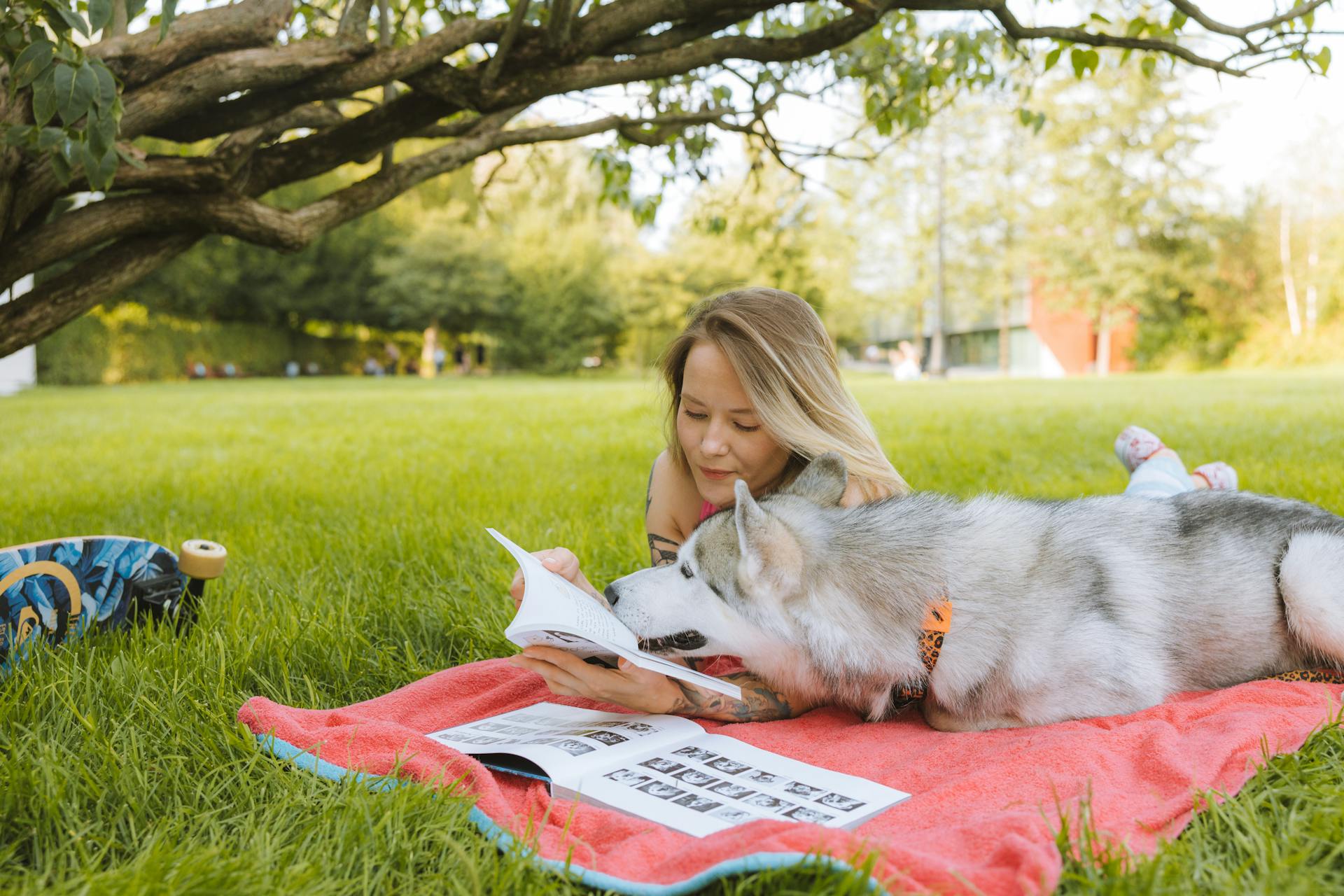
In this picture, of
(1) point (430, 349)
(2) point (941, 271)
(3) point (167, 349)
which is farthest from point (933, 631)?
(1) point (430, 349)

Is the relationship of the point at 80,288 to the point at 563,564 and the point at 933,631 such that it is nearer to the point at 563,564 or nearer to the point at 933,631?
the point at 563,564

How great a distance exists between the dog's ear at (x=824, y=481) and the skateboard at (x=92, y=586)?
2.19m

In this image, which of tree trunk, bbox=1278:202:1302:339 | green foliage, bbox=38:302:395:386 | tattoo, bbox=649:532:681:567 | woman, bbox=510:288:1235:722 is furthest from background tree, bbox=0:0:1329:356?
tree trunk, bbox=1278:202:1302:339

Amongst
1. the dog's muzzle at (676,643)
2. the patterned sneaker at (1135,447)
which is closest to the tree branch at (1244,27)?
the patterned sneaker at (1135,447)

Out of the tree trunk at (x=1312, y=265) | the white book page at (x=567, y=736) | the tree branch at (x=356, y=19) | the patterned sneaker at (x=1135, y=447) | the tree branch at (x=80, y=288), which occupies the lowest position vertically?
the white book page at (x=567, y=736)

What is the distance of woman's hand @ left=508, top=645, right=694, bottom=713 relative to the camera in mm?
2533

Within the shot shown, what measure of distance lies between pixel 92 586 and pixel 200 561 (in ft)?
1.13

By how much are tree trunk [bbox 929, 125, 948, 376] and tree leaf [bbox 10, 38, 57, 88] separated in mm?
37500

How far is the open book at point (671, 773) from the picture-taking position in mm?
2123

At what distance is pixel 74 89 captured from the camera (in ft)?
7.89

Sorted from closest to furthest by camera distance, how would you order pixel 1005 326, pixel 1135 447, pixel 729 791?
pixel 729 791
pixel 1135 447
pixel 1005 326

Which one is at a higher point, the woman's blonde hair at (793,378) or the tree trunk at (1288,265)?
the tree trunk at (1288,265)

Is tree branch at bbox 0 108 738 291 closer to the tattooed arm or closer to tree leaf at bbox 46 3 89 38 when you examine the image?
tree leaf at bbox 46 3 89 38

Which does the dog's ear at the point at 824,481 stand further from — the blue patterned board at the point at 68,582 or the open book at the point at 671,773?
the blue patterned board at the point at 68,582
